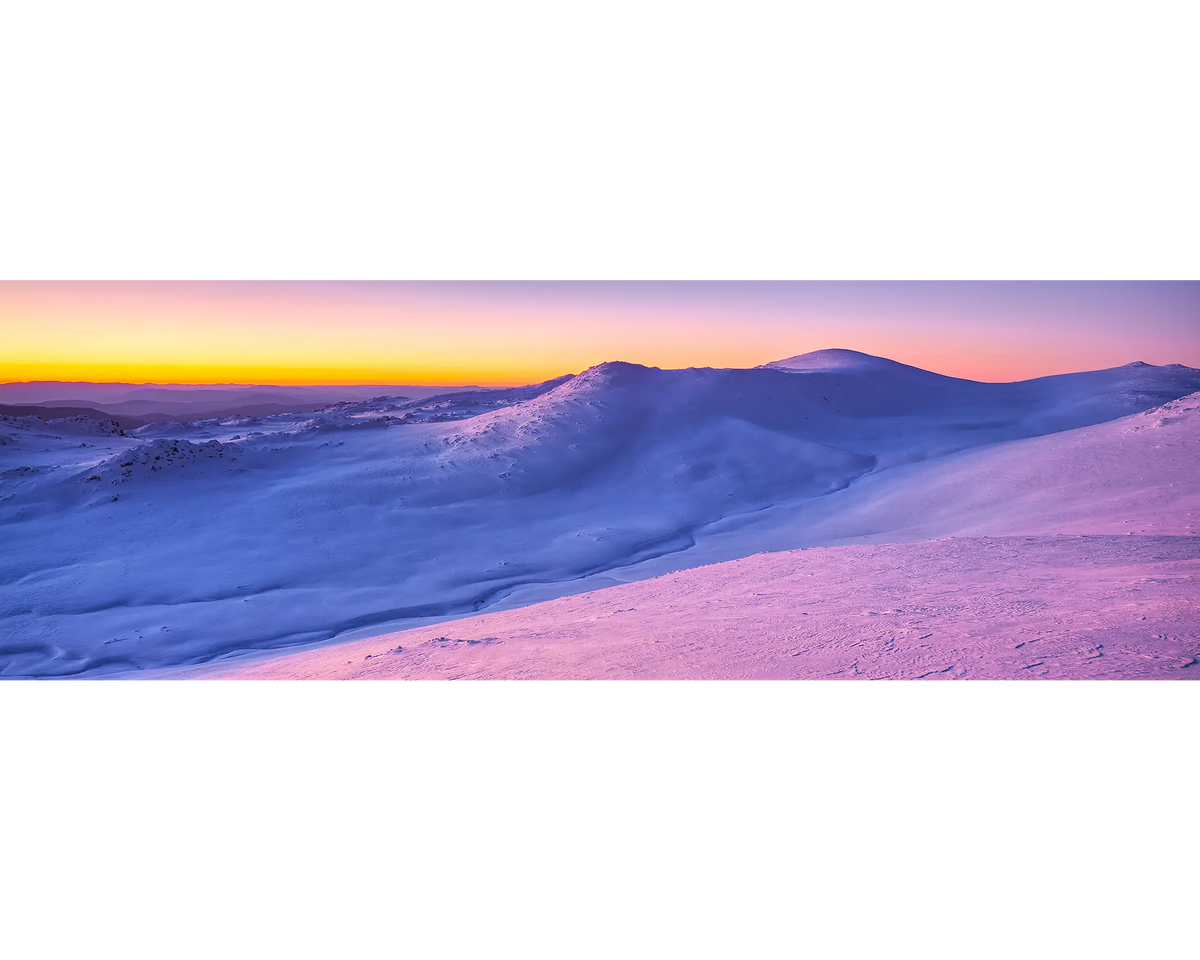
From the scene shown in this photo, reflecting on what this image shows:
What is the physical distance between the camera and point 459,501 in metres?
11.3

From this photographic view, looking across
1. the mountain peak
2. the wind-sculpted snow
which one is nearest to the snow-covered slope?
the wind-sculpted snow

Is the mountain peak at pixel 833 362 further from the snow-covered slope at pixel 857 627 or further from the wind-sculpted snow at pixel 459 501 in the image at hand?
the snow-covered slope at pixel 857 627

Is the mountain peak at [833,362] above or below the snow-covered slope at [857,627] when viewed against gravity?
above

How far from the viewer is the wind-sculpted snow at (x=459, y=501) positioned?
7.39 metres

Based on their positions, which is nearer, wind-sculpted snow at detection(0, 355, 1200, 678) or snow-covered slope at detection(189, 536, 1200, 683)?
snow-covered slope at detection(189, 536, 1200, 683)

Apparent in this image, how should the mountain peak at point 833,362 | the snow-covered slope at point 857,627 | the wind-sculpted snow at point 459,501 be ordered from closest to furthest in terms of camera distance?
the snow-covered slope at point 857,627, the wind-sculpted snow at point 459,501, the mountain peak at point 833,362

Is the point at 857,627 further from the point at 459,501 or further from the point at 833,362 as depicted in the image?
the point at 833,362

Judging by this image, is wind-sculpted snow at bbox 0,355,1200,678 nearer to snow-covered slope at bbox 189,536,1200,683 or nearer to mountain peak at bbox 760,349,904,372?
snow-covered slope at bbox 189,536,1200,683

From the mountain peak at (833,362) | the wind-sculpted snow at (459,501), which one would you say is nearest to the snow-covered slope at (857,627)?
the wind-sculpted snow at (459,501)

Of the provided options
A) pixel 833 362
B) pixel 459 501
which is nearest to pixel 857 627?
pixel 459 501

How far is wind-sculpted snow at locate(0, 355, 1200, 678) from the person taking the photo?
291 inches
